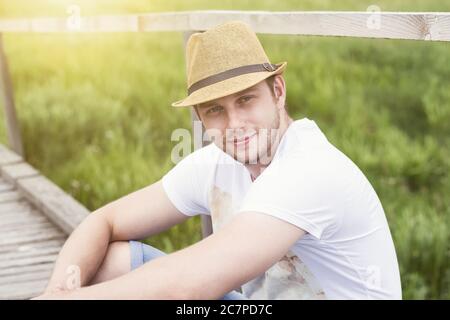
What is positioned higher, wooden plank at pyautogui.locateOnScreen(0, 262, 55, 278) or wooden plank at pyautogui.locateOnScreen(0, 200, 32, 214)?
wooden plank at pyautogui.locateOnScreen(0, 262, 55, 278)

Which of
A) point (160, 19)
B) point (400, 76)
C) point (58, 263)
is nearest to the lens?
point (58, 263)

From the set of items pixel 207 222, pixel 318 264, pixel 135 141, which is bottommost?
pixel 135 141

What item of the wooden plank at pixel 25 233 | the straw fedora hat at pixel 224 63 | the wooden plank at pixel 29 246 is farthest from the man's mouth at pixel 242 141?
the wooden plank at pixel 25 233

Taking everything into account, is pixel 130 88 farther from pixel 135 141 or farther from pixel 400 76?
pixel 400 76

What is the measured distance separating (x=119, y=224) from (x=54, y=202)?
1579 mm

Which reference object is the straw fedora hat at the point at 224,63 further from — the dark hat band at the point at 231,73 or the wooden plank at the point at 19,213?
the wooden plank at the point at 19,213

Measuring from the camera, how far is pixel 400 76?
5484mm

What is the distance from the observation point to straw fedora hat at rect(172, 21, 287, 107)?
1.70m

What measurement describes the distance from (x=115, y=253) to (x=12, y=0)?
787 centimetres

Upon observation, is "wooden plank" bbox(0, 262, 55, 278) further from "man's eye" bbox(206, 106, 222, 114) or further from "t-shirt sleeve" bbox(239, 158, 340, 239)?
"t-shirt sleeve" bbox(239, 158, 340, 239)

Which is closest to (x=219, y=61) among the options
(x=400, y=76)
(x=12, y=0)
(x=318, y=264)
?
(x=318, y=264)

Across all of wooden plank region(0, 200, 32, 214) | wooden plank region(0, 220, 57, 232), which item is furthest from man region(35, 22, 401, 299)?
wooden plank region(0, 200, 32, 214)

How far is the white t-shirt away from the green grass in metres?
1.18

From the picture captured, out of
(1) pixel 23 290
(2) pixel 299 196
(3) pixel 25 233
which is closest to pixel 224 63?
(2) pixel 299 196
